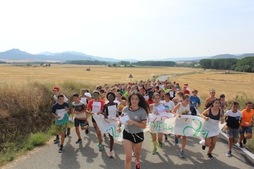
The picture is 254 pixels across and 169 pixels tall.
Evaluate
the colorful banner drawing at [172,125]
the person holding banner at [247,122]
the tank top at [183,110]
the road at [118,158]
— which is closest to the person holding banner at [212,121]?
the colorful banner drawing at [172,125]

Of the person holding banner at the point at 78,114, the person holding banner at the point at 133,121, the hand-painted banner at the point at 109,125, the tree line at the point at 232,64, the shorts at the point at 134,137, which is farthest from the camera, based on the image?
the tree line at the point at 232,64

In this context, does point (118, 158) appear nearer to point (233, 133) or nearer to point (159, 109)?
point (159, 109)

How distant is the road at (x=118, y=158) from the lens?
7.36 metres

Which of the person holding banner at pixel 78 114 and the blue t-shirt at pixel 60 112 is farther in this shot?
the person holding banner at pixel 78 114

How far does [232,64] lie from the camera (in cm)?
14838

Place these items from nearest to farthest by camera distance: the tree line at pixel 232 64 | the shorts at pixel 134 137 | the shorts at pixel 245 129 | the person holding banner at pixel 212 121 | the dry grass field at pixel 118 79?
the shorts at pixel 134 137 → the person holding banner at pixel 212 121 → the shorts at pixel 245 129 → the dry grass field at pixel 118 79 → the tree line at pixel 232 64

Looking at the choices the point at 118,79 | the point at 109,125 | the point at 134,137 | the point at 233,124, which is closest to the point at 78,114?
the point at 109,125

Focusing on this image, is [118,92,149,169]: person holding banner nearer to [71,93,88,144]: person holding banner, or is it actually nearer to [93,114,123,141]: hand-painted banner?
[93,114,123,141]: hand-painted banner

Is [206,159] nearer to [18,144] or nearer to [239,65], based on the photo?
[18,144]

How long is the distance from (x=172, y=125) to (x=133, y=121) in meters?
3.53

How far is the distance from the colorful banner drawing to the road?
555 millimetres

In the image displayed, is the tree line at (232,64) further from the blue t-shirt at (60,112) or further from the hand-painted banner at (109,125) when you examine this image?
the blue t-shirt at (60,112)

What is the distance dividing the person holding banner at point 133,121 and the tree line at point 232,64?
128168mm

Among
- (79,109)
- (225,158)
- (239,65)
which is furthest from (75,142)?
(239,65)
